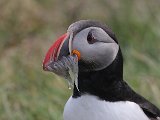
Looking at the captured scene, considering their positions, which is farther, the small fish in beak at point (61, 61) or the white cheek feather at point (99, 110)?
the white cheek feather at point (99, 110)

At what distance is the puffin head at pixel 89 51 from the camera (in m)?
3.35

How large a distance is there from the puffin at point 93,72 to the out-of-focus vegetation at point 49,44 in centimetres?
134

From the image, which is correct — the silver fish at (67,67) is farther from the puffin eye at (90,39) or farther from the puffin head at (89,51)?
the puffin eye at (90,39)

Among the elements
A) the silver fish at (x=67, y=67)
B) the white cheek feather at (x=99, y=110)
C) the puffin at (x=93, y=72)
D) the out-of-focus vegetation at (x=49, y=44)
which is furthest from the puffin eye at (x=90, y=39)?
the out-of-focus vegetation at (x=49, y=44)

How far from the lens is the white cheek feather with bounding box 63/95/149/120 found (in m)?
3.47

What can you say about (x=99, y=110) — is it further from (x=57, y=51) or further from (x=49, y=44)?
(x=49, y=44)

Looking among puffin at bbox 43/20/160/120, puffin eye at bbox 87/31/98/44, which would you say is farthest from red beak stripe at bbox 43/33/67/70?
puffin eye at bbox 87/31/98/44

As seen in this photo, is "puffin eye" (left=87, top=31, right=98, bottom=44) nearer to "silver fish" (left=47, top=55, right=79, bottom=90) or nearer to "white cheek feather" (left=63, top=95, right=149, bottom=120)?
"silver fish" (left=47, top=55, right=79, bottom=90)

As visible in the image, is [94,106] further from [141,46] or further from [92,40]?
[141,46]

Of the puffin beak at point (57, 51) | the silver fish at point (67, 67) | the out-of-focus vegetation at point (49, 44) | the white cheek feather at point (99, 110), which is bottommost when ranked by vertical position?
the out-of-focus vegetation at point (49, 44)

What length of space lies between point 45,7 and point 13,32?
2.58 feet

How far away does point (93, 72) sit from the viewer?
3500 mm

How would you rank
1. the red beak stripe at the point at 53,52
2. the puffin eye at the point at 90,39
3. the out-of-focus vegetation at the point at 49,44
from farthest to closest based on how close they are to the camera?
the out-of-focus vegetation at the point at 49,44 → the puffin eye at the point at 90,39 → the red beak stripe at the point at 53,52

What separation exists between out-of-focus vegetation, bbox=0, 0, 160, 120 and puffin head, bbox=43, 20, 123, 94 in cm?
140
